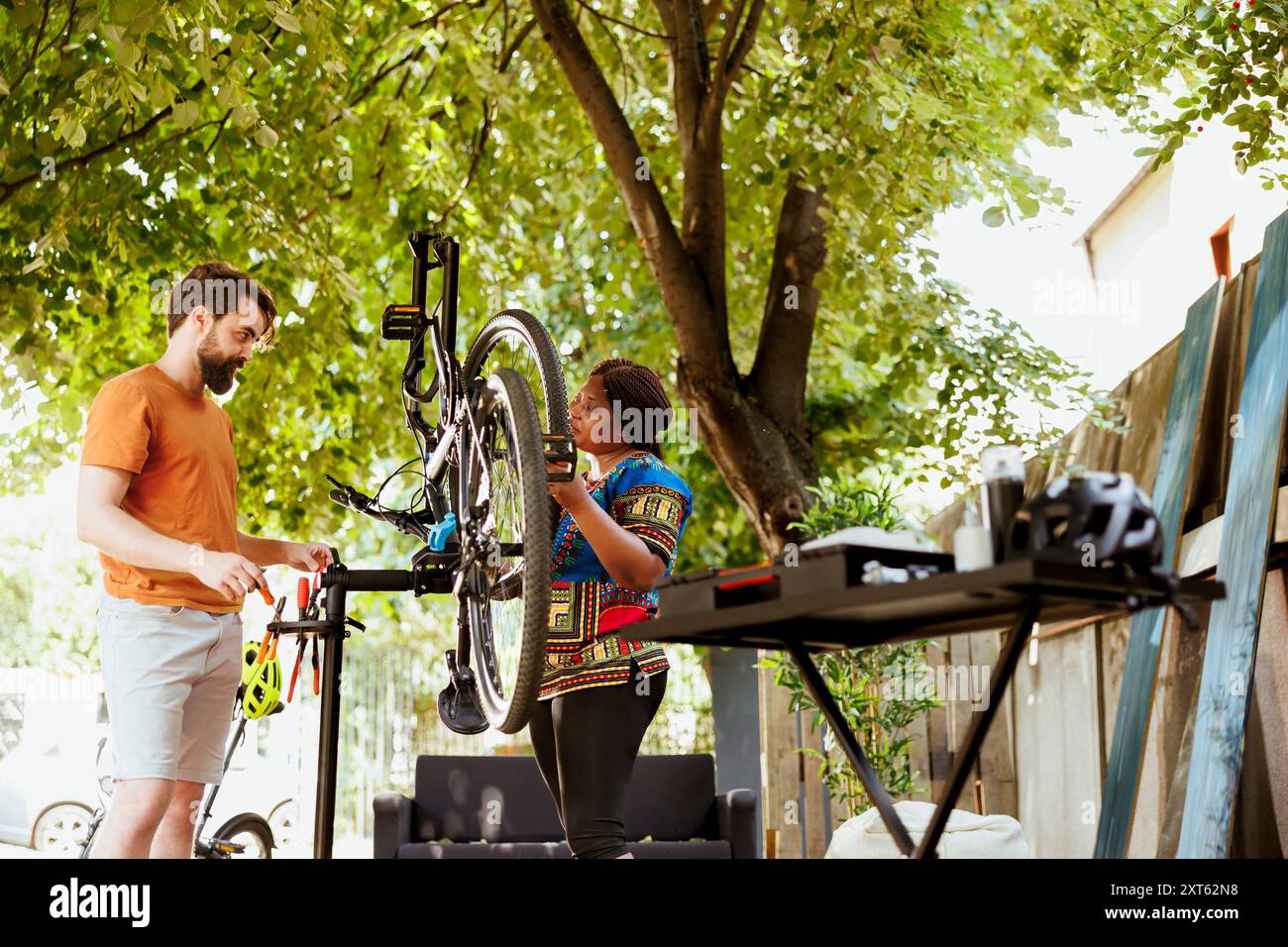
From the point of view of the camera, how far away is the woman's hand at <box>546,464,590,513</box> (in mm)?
2176

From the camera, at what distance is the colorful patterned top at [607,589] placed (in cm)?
239

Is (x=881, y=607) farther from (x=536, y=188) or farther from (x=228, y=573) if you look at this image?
(x=536, y=188)

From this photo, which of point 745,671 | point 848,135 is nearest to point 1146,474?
point 848,135

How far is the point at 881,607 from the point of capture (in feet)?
5.41

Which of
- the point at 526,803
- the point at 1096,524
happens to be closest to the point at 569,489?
the point at 1096,524

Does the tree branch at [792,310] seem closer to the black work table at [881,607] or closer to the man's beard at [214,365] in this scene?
the man's beard at [214,365]

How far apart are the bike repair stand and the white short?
151 mm

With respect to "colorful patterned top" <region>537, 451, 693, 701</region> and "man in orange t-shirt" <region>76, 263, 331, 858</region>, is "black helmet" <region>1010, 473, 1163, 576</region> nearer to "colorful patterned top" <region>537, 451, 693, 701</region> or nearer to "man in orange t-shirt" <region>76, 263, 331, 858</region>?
"colorful patterned top" <region>537, 451, 693, 701</region>

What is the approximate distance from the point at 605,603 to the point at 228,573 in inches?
28.0

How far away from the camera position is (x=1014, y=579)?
4.51 ft

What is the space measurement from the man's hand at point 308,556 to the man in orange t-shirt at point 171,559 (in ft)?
0.11

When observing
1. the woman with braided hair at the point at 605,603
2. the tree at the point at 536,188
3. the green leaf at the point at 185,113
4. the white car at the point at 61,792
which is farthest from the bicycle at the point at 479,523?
the white car at the point at 61,792

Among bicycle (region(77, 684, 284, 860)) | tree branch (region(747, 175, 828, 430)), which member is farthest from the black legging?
tree branch (region(747, 175, 828, 430))
